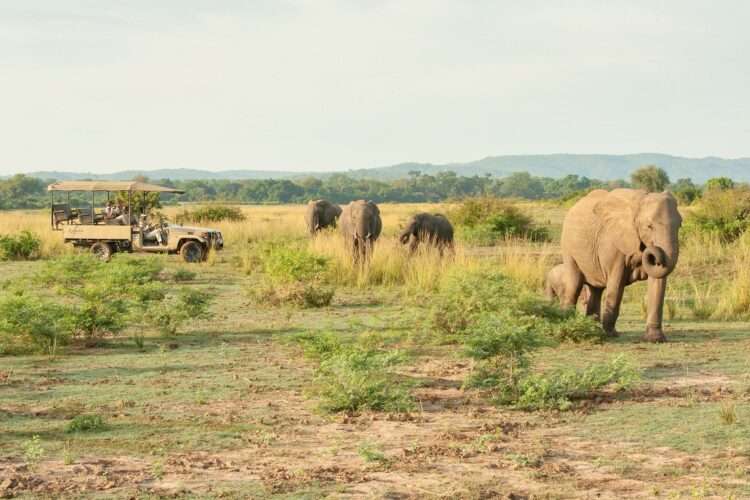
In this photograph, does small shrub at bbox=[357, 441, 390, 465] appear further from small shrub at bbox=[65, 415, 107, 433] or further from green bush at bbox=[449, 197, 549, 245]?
green bush at bbox=[449, 197, 549, 245]

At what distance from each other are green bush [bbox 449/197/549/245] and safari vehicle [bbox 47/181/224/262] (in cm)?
777

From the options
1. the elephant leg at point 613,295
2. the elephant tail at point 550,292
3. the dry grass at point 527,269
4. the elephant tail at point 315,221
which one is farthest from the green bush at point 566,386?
the elephant tail at point 315,221

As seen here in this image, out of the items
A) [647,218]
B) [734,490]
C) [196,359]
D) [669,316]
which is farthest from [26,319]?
[669,316]

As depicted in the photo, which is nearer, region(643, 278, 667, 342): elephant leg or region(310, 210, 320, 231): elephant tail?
region(643, 278, 667, 342): elephant leg

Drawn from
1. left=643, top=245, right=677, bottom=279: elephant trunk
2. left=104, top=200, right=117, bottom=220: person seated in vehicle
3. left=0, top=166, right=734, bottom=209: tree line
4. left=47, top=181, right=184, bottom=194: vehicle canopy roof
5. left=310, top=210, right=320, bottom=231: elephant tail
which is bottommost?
left=0, top=166, right=734, bottom=209: tree line

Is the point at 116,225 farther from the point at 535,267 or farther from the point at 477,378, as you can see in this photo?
the point at 477,378

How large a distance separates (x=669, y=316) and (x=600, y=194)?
8.93 feet

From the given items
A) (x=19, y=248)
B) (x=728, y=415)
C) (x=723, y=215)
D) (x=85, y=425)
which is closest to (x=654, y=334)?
(x=728, y=415)

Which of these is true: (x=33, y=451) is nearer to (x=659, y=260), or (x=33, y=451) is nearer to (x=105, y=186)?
(x=659, y=260)

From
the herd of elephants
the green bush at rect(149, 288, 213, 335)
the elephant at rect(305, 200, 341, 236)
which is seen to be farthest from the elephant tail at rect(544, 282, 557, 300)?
the elephant at rect(305, 200, 341, 236)

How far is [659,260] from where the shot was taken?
12.0m

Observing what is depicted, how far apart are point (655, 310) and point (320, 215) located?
17812 mm

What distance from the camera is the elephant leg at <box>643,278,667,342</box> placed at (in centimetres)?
1226

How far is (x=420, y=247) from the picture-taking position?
21.1 meters
